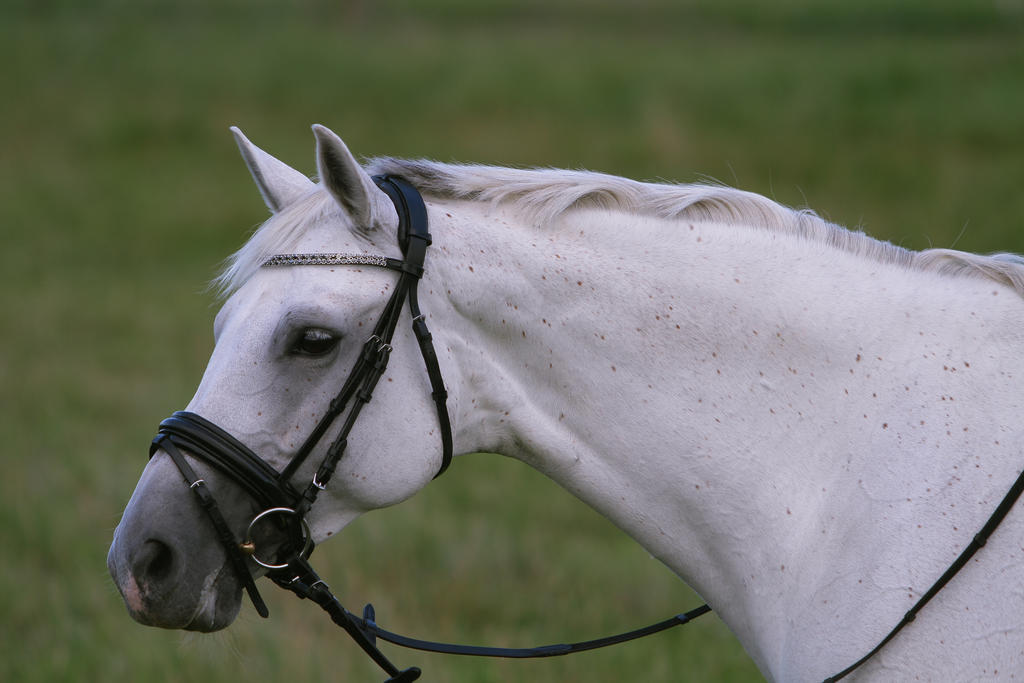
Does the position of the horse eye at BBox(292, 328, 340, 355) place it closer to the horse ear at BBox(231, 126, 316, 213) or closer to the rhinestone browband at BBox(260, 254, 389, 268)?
the rhinestone browband at BBox(260, 254, 389, 268)

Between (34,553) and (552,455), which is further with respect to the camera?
(34,553)

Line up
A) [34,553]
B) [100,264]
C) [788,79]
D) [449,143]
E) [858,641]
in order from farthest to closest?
[788,79]
[449,143]
[100,264]
[34,553]
[858,641]

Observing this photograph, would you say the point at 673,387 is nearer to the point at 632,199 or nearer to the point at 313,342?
the point at 632,199

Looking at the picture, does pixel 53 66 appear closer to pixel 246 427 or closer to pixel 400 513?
pixel 400 513

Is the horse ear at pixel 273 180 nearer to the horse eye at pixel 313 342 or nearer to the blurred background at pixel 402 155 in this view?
the horse eye at pixel 313 342

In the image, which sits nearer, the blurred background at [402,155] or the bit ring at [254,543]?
the bit ring at [254,543]

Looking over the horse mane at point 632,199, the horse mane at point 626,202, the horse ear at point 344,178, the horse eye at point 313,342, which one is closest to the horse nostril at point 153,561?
the horse eye at point 313,342

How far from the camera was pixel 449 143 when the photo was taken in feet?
56.7

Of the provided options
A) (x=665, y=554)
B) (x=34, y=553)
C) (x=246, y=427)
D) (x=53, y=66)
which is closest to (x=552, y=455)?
(x=665, y=554)

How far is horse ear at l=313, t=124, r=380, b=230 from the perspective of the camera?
6.99 ft

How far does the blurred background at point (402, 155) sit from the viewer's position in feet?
16.3

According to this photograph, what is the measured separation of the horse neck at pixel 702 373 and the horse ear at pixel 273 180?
441mm

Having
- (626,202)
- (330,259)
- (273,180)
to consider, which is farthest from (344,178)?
(626,202)

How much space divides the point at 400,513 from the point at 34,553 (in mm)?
2388
